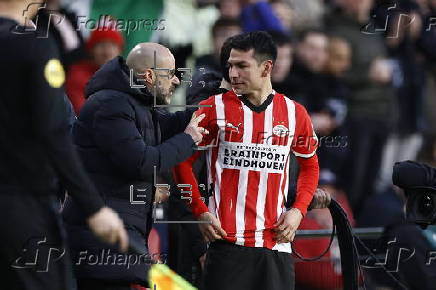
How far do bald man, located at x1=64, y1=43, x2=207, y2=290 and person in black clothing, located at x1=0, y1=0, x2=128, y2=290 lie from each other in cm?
90

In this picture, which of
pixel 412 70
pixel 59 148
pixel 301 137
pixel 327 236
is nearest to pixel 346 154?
pixel 412 70

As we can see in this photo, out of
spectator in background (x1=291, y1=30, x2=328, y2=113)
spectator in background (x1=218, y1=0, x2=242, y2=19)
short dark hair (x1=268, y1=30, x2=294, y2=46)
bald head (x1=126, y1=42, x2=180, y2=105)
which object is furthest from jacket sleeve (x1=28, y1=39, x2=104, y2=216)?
spectator in background (x1=218, y1=0, x2=242, y2=19)

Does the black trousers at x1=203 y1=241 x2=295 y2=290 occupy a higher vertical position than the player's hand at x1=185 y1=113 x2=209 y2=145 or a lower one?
lower

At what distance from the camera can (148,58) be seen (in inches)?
248

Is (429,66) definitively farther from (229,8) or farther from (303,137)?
(303,137)

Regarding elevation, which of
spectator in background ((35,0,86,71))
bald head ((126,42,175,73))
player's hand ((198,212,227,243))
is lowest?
player's hand ((198,212,227,243))

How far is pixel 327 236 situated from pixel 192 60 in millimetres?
2714

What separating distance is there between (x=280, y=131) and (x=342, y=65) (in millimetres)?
4914

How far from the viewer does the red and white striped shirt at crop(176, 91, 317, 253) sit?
6.60 metres

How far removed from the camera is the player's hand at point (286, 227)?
21.6ft

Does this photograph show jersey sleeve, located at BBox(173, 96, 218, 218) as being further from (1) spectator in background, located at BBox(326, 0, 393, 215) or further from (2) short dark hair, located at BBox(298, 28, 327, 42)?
(2) short dark hair, located at BBox(298, 28, 327, 42)

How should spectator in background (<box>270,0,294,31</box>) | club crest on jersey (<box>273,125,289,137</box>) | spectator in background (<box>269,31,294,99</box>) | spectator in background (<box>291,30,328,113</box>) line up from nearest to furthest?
club crest on jersey (<box>273,125,289,137</box>), spectator in background (<box>269,31,294,99</box>), spectator in background (<box>291,30,328,113</box>), spectator in background (<box>270,0,294,31</box>)

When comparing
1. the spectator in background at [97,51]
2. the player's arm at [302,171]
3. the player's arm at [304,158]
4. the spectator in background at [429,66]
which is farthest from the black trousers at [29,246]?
the spectator in background at [429,66]

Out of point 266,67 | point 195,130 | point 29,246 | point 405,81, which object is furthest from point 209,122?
point 405,81
